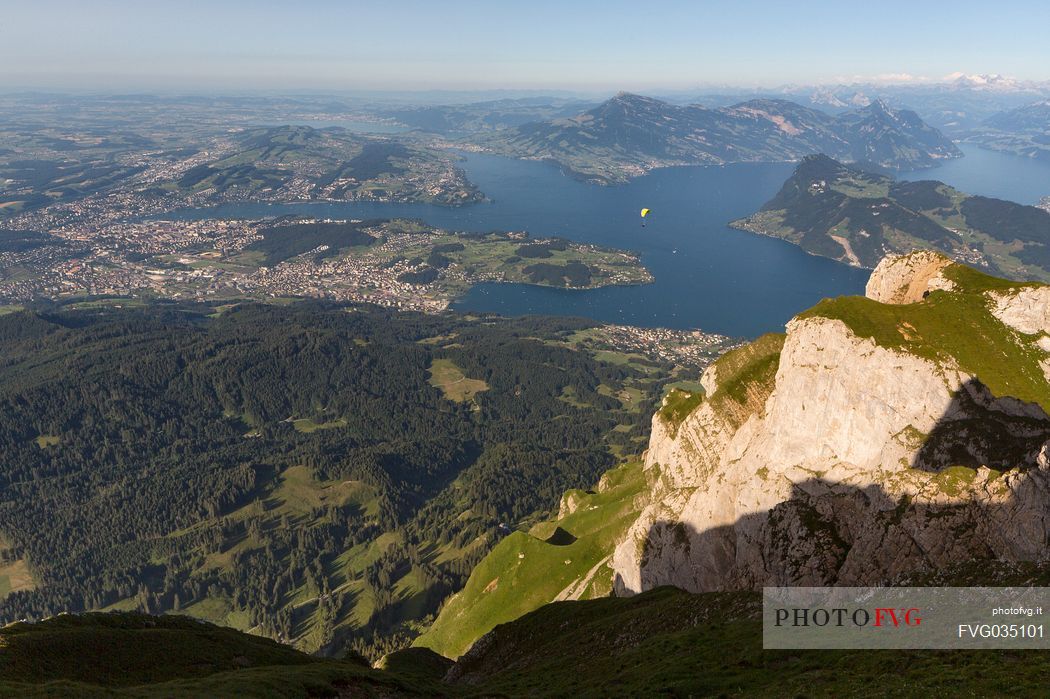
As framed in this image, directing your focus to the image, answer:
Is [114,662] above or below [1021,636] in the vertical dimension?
below

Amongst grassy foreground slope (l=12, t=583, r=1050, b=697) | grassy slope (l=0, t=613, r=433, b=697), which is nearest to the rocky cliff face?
grassy foreground slope (l=12, t=583, r=1050, b=697)

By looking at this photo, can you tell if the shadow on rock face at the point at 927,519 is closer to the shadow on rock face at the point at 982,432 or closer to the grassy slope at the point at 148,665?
the shadow on rock face at the point at 982,432

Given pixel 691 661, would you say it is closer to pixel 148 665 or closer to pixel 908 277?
Result: pixel 148 665

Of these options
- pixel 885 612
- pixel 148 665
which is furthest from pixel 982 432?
pixel 148 665

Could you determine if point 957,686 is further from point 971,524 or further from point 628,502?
point 628,502

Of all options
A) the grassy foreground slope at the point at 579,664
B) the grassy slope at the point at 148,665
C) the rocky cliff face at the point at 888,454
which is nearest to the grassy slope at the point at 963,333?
the rocky cliff face at the point at 888,454

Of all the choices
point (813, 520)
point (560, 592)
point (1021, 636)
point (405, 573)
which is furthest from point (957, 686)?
point (405, 573)
